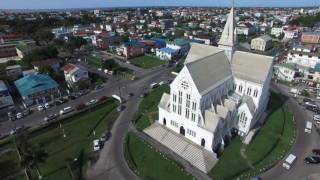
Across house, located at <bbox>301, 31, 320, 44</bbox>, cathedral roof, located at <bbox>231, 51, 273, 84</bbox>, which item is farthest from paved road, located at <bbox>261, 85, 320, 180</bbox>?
house, located at <bbox>301, 31, 320, 44</bbox>

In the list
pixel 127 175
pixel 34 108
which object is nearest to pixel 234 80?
pixel 127 175

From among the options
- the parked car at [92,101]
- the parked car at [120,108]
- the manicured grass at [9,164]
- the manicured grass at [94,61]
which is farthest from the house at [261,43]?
the manicured grass at [9,164]

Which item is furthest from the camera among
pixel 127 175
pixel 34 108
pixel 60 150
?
pixel 34 108

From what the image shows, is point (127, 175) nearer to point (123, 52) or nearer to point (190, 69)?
point (190, 69)

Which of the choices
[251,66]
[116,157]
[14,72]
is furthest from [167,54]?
[116,157]

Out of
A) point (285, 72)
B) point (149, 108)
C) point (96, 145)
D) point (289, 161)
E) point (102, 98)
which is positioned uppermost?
point (285, 72)

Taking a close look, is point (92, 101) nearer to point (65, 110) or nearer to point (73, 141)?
point (65, 110)
